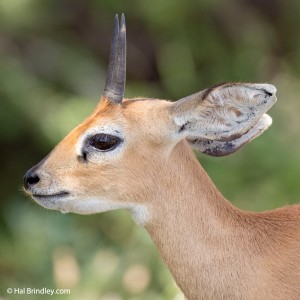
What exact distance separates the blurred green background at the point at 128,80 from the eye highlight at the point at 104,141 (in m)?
2.78

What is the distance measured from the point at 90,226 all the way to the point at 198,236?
13.3 feet

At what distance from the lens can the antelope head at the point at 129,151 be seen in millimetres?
3793

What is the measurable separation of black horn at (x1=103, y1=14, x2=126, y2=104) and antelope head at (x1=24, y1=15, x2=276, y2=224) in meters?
0.11

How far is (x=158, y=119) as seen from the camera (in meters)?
3.85

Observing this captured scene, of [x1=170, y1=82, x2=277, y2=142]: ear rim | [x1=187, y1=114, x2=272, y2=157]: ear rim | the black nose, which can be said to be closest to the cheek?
the black nose

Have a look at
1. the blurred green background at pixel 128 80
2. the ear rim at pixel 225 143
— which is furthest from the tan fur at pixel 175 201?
the blurred green background at pixel 128 80

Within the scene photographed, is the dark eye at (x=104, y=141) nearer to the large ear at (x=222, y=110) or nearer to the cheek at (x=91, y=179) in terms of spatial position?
the cheek at (x=91, y=179)

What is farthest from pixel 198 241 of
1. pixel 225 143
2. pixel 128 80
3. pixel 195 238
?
pixel 128 80

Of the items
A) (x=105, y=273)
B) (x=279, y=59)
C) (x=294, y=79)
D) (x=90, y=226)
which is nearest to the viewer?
(x=105, y=273)

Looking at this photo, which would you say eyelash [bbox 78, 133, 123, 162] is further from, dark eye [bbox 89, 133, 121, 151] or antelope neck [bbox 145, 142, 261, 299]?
antelope neck [bbox 145, 142, 261, 299]

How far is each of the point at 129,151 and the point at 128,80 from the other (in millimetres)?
6073

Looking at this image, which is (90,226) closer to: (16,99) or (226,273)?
(16,99)

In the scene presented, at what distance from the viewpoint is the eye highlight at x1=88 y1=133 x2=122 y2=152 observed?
12.5ft

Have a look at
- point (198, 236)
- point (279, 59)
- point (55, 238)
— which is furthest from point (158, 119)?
point (279, 59)
